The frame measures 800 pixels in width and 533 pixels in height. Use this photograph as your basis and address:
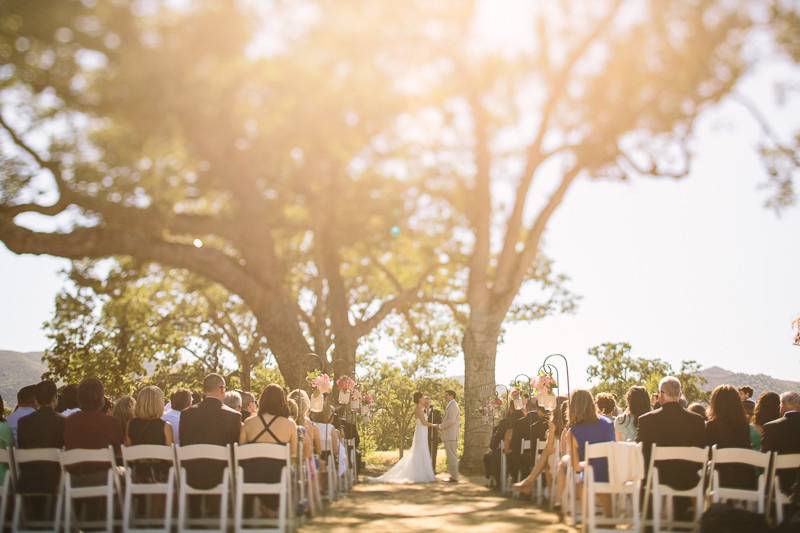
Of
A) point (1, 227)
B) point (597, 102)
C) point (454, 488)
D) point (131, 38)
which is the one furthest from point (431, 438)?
point (131, 38)

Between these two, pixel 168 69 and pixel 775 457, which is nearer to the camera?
pixel 775 457

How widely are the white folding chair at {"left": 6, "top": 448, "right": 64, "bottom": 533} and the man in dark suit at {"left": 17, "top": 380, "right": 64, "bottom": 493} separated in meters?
0.04

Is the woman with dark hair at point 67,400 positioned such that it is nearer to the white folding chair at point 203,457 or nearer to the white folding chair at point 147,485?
the white folding chair at point 147,485

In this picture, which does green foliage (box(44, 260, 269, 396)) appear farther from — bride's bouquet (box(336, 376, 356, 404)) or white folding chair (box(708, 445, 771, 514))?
white folding chair (box(708, 445, 771, 514))

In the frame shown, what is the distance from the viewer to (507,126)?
14227 mm

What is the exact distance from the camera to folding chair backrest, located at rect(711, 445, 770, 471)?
6.75 m

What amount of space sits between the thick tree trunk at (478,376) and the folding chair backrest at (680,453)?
8757mm

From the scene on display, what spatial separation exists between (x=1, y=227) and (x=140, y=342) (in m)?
9.92

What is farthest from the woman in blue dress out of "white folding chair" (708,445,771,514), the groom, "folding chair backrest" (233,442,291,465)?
the groom

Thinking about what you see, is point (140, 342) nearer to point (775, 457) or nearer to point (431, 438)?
point (431, 438)

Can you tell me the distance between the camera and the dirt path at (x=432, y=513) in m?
8.15

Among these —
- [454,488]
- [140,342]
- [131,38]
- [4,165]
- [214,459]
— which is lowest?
[454,488]

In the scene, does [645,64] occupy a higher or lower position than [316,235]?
higher

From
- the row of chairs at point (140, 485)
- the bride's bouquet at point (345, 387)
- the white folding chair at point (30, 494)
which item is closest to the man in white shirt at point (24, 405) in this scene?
the row of chairs at point (140, 485)
